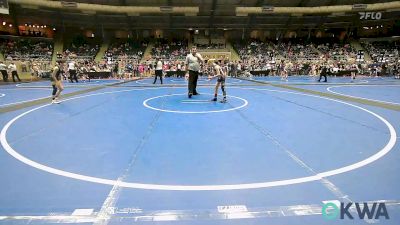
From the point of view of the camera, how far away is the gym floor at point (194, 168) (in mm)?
3084

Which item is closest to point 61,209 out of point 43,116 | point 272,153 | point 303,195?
point 303,195

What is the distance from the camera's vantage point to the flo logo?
9.68 feet

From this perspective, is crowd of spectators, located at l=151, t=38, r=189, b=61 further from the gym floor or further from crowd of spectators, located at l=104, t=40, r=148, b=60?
the gym floor

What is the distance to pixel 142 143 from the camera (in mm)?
5535

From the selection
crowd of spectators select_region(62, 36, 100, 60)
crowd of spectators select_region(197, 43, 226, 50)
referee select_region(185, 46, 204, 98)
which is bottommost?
referee select_region(185, 46, 204, 98)

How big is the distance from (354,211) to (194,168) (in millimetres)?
2137

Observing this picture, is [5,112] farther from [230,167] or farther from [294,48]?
[294,48]

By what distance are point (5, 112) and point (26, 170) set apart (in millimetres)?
6038

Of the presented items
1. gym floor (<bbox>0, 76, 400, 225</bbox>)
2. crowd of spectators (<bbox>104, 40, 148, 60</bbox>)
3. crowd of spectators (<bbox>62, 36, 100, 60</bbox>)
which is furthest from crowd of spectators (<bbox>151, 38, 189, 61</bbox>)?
gym floor (<bbox>0, 76, 400, 225</bbox>)

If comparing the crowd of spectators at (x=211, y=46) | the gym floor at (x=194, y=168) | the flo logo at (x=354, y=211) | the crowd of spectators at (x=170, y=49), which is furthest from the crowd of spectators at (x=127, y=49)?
the flo logo at (x=354, y=211)

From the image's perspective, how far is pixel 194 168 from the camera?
14.0 feet

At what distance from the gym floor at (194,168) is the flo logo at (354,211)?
71 millimetres

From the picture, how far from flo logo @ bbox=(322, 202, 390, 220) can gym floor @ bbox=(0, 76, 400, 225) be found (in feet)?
0.23

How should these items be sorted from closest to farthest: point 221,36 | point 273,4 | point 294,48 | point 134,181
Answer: point 134,181 → point 273,4 → point 294,48 → point 221,36
